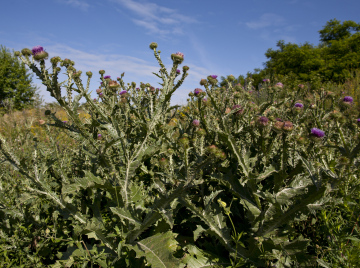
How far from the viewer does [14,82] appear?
25.3 m

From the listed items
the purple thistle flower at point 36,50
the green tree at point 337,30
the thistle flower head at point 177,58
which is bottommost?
the purple thistle flower at point 36,50

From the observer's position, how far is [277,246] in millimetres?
1745

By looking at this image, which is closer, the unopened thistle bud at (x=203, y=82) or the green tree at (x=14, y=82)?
the unopened thistle bud at (x=203, y=82)

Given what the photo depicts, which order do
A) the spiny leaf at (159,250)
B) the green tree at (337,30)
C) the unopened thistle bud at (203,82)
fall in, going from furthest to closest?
the green tree at (337,30) < the unopened thistle bud at (203,82) < the spiny leaf at (159,250)

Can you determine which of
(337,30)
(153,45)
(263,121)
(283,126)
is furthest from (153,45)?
(337,30)

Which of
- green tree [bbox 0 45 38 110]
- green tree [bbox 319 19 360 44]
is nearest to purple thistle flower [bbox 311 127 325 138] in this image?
green tree [bbox 0 45 38 110]

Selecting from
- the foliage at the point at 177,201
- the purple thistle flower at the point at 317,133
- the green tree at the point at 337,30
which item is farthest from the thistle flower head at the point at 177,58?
the green tree at the point at 337,30

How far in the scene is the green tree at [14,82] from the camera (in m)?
24.3

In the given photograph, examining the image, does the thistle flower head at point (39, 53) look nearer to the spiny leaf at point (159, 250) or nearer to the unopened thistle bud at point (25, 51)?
the unopened thistle bud at point (25, 51)

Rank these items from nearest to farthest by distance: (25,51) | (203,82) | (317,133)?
(25,51), (317,133), (203,82)

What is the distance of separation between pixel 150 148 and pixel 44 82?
87 centimetres

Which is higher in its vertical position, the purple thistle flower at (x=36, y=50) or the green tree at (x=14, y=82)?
the green tree at (x=14, y=82)

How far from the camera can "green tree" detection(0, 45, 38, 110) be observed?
79.9 ft

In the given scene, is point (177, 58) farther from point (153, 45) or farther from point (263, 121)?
point (263, 121)
